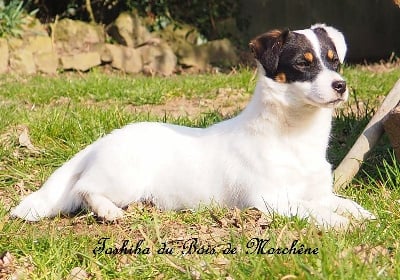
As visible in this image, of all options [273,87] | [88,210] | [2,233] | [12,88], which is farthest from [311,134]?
[12,88]

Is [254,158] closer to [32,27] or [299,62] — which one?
[299,62]

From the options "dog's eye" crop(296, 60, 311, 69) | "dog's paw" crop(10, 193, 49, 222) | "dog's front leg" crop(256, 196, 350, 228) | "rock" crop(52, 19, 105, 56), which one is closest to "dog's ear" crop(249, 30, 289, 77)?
"dog's eye" crop(296, 60, 311, 69)

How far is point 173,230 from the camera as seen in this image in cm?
396

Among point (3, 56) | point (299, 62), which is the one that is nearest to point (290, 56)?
point (299, 62)

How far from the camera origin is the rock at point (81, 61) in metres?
11.5

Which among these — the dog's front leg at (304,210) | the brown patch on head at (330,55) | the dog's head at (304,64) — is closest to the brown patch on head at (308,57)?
the dog's head at (304,64)

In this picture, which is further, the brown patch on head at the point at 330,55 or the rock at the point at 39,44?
the rock at the point at 39,44

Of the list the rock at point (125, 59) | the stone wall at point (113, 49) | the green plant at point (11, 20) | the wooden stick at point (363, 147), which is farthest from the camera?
the rock at point (125, 59)

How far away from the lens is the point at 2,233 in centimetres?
381

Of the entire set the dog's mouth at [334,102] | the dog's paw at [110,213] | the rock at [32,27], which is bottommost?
the rock at [32,27]

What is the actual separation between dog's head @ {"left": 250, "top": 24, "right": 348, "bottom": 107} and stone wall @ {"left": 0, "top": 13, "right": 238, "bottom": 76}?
687 cm

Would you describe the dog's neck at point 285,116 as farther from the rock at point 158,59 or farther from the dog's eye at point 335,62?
the rock at point 158,59

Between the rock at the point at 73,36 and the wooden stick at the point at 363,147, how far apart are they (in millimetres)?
7430

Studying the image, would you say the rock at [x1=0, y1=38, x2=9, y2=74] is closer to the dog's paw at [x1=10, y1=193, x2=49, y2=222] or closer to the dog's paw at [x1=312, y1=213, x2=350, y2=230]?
the dog's paw at [x1=10, y1=193, x2=49, y2=222]
